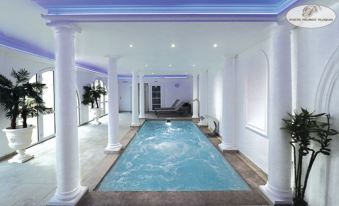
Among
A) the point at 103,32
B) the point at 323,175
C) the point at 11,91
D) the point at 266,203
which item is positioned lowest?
the point at 266,203

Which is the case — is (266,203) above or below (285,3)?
below

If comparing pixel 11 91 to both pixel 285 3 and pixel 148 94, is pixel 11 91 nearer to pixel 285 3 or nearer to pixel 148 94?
pixel 285 3

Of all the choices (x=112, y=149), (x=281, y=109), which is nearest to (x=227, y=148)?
(x=281, y=109)

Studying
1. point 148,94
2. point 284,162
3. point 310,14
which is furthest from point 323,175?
point 148,94

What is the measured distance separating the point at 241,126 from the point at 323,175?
2809mm

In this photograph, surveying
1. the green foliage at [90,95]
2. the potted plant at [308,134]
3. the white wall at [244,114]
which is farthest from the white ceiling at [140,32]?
the green foliage at [90,95]

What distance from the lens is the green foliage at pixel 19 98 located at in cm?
451

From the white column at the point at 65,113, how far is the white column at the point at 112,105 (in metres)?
2.38

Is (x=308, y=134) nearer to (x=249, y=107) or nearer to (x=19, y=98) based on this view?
(x=249, y=107)

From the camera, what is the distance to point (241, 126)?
536 cm

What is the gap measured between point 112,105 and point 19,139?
2.25 m

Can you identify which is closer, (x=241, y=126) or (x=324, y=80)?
(x=324, y=80)

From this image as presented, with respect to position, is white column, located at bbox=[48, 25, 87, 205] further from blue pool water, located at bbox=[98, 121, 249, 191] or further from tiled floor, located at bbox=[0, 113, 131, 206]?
blue pool water, located at bbox=[98, 121, 249, 191]

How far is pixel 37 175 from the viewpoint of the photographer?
409 centimetres
